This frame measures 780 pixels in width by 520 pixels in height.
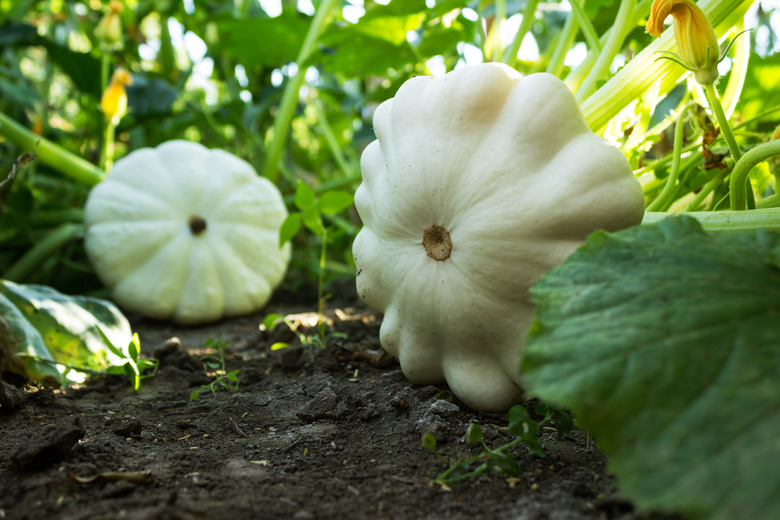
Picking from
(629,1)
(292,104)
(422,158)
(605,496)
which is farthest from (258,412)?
(292,104)

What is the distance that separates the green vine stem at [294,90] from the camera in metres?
2.52

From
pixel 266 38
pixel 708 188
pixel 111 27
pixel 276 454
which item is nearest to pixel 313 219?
pixel 276 454

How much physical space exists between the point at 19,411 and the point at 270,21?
1874 millimetres

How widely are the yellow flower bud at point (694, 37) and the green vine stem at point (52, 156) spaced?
2179 mm

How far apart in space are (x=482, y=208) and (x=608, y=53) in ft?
2.09

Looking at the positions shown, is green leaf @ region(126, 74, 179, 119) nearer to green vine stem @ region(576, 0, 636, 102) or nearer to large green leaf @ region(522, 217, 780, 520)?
green vine stem @ region(576, 0, 636, 102)

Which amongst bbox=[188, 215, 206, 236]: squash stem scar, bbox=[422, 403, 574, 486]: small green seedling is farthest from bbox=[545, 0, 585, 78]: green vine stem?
bbox=[188, 215, 206, 236]: squash stem scar

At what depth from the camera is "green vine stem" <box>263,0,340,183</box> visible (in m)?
2.52

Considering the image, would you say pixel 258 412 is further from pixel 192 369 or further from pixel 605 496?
pixel 605 496

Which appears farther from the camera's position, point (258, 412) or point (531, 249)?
point (258, 412)

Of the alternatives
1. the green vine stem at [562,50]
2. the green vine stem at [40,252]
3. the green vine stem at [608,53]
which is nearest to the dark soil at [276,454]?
the green vine stem at [608,53]

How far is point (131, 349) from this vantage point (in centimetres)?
138

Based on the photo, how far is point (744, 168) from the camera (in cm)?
115

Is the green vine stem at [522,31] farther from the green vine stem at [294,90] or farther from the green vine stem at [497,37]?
the green vine stem at [294,90]
